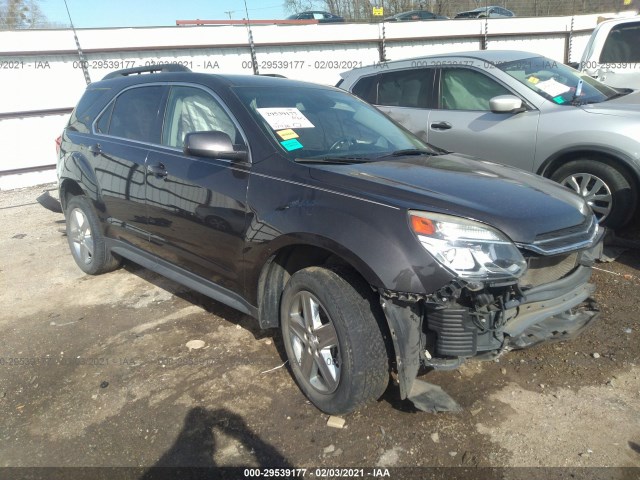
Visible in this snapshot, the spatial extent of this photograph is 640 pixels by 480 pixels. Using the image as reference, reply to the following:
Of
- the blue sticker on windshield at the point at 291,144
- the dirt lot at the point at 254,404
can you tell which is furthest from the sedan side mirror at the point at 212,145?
the dirt lot at the point at 254,404

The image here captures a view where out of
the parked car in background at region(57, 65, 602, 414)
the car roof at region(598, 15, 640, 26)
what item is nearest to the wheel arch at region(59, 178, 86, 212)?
the parked car in background at region(57, 65, 602, 414)

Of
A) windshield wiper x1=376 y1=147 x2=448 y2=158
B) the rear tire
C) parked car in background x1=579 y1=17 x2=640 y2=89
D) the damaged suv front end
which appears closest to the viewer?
the damaged suv front end

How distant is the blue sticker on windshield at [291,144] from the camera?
2.94m

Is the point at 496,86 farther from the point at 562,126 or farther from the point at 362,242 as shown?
the point at 362,242

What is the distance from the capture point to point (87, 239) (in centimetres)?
470

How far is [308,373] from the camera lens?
110 inches

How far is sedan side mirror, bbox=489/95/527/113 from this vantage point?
492 cm

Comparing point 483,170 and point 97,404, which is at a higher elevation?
point 483,170

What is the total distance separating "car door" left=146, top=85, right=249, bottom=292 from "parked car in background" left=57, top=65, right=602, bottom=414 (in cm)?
1

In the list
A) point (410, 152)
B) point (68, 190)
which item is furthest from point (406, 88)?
point (68, 190)

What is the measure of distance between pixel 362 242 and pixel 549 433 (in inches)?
53.5

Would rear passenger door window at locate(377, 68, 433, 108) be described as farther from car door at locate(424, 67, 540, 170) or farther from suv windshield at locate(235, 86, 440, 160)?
suv windshield at locate(235, 86, 440, 160)

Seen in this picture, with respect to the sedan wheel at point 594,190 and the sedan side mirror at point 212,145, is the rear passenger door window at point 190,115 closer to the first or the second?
the sedan side mirror at point 212,145

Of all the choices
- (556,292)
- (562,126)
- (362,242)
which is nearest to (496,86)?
(562,126)
